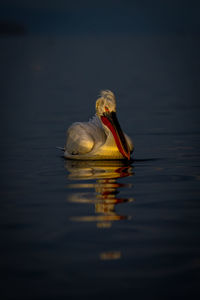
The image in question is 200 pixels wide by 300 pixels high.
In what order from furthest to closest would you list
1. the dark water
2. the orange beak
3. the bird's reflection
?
the orange beak, the bird's reflection, the dark water

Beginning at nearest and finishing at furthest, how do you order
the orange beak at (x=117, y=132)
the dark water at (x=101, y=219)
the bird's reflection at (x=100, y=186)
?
the dark water at (x=101, y=219) < the bird's reflection at (x=100, y=186) < the orange beak at (x=117, y=132)

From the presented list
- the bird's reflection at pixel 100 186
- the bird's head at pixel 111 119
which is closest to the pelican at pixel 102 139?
the bird's head at pixel 111 119

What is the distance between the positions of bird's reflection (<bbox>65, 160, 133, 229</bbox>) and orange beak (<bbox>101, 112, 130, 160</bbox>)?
0.20 m

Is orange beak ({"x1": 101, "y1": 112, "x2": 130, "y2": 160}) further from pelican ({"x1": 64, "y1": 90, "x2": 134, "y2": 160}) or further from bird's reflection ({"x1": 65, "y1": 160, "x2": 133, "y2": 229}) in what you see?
bird's reflection ({"x1": 65, "y1": 160, "x2": 133, "y2": 229})

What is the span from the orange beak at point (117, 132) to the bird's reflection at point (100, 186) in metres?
0.20

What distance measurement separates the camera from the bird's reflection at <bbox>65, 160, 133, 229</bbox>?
9469 millimetres

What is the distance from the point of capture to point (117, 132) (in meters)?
14.4

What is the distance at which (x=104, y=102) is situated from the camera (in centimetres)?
1499

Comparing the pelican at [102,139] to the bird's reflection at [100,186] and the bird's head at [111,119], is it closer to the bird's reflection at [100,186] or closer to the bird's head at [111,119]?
the bird's head at [111,119]

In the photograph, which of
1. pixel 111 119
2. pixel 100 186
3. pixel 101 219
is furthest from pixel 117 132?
pixel 101 219

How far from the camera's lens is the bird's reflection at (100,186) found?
31.1 feet

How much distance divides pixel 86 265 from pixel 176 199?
3276mm

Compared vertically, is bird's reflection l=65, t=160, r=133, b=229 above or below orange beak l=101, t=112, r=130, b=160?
below

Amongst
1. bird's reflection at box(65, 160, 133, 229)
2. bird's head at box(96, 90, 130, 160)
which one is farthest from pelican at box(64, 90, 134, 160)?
bird's reflection at box(65, 160, 133, 229)
